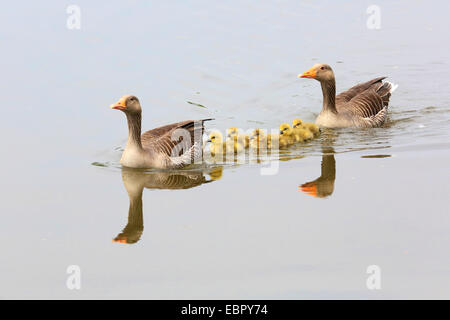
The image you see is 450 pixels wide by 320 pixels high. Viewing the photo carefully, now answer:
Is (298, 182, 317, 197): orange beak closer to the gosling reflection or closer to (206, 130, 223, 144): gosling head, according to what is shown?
the gosling reflection

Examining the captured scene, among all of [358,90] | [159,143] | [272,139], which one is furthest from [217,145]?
[358,90]

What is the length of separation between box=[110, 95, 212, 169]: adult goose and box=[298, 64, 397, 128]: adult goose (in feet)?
9.09

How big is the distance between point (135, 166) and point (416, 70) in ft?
30.1

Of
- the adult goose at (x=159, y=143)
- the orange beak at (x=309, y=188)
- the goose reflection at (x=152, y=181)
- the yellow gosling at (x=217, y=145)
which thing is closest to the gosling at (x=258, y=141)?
the yellow gosling at (x=217, y=145)

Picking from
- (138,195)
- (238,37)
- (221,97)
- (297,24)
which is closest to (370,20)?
(297,24)

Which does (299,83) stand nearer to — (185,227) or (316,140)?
(316,140)

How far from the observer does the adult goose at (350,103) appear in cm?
1566

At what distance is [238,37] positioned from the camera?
20531mm

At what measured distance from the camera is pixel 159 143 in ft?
43.6

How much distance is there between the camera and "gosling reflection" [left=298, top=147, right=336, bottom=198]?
1167 centimetres

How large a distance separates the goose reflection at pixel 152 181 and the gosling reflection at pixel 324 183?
60.0 inches

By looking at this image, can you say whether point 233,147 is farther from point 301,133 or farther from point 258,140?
point 301,133

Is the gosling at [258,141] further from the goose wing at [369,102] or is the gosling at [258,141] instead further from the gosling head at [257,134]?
the goose wing at [369,102]

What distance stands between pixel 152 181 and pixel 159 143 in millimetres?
977
